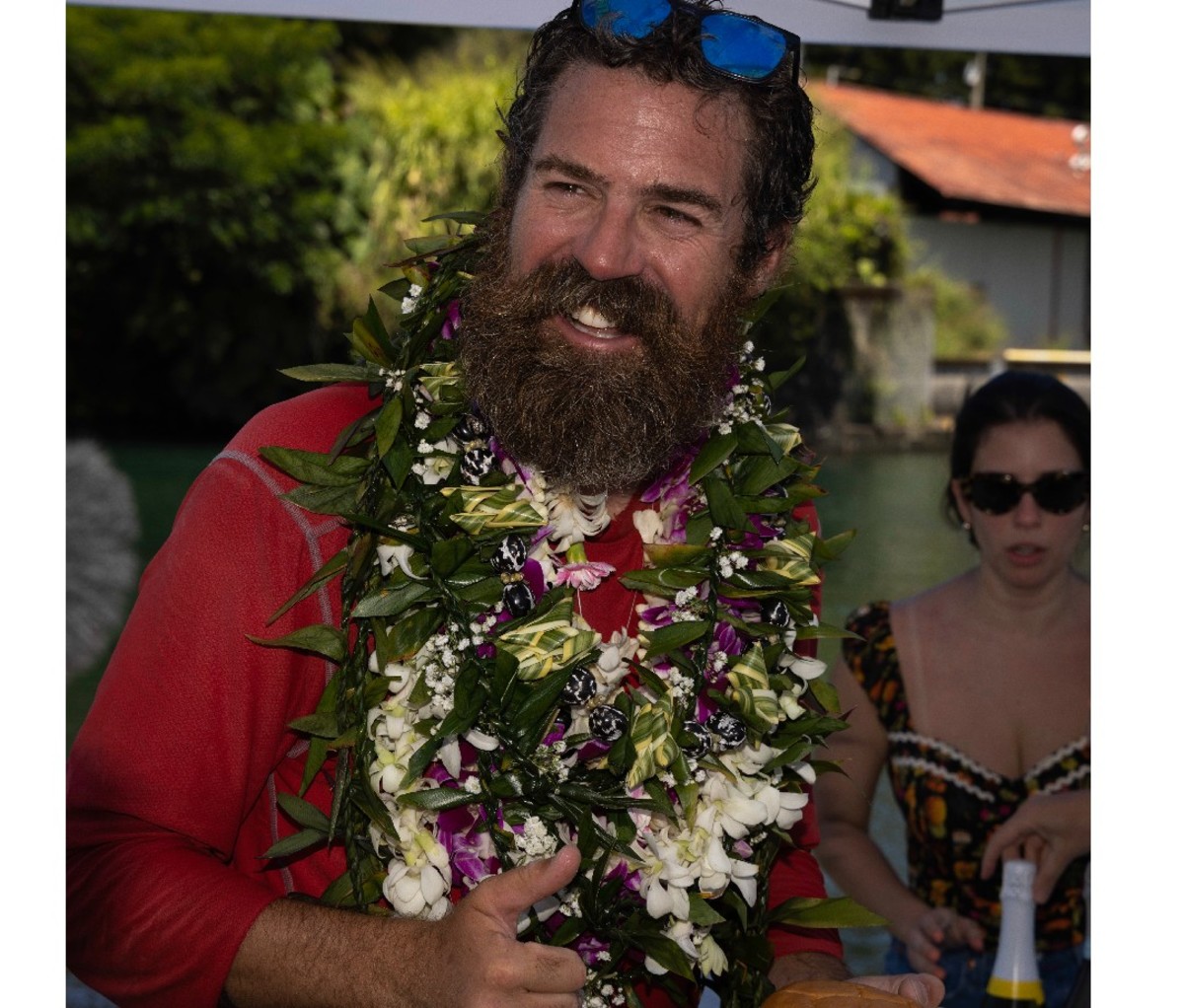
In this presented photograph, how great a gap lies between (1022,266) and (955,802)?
21.9 metres

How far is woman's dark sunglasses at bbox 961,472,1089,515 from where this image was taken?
3.44 metres

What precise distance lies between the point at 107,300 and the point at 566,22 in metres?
16.7

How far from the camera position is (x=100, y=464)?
1558 centimetres

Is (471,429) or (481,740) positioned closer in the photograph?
(481,740)

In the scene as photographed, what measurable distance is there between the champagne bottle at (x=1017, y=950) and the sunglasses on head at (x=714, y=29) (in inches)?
60.0

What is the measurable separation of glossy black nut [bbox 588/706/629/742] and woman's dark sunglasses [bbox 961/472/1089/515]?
69.9 inches

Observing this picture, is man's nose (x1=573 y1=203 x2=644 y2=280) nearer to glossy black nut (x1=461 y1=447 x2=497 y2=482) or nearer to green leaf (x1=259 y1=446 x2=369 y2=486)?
glossy black nut (x1=461 y1=447 x2=497 y2=482)

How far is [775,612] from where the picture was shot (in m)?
2.13

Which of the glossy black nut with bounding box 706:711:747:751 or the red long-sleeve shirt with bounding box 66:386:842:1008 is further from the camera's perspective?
the glossy black nut with bounding box 706:711:747:751

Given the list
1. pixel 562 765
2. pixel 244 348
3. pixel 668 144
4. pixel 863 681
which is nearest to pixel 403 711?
pixel 562 765

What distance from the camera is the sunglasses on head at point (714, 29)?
208cm

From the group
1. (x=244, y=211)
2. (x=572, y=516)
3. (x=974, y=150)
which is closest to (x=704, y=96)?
(x=572, y=516)

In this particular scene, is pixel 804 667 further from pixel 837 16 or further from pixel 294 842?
pixel 837 16

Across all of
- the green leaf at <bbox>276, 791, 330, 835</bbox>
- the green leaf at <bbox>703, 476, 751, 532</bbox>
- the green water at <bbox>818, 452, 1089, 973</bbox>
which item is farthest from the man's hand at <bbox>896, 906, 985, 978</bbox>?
the green water at <bbox>818, 452, 1089, 973</bbox>
